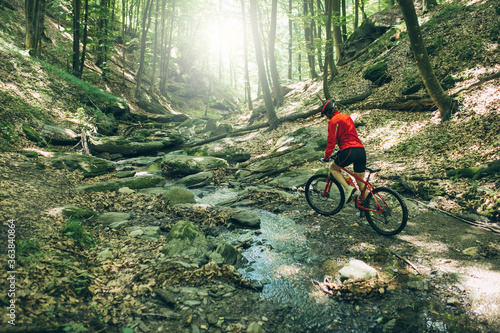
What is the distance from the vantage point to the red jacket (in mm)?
4926

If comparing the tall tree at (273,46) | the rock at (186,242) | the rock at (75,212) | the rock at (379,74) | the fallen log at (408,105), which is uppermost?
the tall tree at (273,46)

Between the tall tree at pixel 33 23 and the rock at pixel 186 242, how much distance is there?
53.9ft

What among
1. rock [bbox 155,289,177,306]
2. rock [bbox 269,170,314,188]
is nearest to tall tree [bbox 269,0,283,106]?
rock [bbox 269,170,314,188]

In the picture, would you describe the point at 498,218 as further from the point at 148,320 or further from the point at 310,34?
the point at 310,34

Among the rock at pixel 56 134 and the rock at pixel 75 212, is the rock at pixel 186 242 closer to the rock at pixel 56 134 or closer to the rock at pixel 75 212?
the rock at pixel 75 212

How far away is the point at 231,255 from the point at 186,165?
6792mm

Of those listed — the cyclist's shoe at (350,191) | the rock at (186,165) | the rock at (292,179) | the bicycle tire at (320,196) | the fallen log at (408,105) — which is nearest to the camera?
the cyclist's shoe at (350,191)

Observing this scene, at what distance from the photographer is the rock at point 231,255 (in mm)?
3895

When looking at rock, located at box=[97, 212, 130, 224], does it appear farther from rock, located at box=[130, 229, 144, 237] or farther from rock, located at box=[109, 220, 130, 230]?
rock, located at box=[130, 229, 144, 237]

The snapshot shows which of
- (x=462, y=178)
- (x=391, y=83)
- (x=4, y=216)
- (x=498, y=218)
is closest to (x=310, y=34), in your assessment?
(x=391, y=83)

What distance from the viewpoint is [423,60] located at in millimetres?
8102

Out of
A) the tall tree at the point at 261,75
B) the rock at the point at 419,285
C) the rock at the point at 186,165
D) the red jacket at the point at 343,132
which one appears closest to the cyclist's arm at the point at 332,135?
the red jacket at the point at 343,132

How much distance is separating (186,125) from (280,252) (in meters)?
19.7

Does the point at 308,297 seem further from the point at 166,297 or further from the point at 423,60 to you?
the point at 423,60
